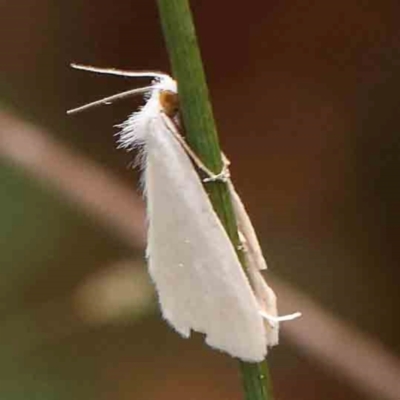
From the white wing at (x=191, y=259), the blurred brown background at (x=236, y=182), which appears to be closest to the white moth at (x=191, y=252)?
the white wing at (x=191, y=259)

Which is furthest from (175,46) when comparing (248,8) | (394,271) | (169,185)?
(394,271)

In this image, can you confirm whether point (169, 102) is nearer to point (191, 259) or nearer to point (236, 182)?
point (191, 259)

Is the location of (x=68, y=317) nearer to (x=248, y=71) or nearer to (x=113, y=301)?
(x=113, y=301)

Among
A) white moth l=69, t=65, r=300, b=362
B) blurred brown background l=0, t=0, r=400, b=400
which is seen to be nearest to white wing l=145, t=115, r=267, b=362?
white moth l=69, t=65, r=300, b=362

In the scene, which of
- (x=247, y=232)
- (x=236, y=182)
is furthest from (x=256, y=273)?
(x=236, y=182)

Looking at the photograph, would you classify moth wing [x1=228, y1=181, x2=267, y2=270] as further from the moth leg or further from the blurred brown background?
the blurred brown background
